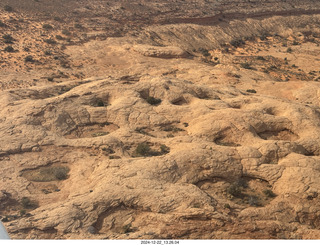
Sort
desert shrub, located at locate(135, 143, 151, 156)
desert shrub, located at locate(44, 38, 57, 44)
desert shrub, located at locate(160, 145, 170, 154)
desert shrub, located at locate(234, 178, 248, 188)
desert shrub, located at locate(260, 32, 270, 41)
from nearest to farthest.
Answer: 1. desert shrub, located at locate(234, 178, 248, 188)
2. desert shrub, located at locate(135, 143, 151, 156)
3. desert shrub, located at locate(160, 145, 170, 154)
4. desert shrub, located at locate(44, 38, 57, 44)
5. desert shrub, located at locate(260, 32, 270, 41)

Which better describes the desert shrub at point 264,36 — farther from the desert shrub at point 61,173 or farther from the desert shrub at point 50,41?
the desert shrub at point 61,173

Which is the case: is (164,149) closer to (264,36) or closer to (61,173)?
(61,173)

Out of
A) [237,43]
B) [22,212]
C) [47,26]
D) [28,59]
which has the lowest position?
[22,212]

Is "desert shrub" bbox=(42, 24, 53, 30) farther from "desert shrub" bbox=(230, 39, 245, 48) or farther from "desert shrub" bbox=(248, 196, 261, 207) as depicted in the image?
"desert shrub" bbox=(248, 196, 261, 207)

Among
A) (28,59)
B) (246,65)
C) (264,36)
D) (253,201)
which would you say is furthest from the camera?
(264,36)

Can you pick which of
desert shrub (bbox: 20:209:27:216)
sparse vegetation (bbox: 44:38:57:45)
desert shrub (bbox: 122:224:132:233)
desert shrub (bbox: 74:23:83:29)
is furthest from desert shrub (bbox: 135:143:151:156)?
desert shrub (bbox: 74:23:83:29)

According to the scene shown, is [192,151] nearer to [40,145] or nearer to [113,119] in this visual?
[113,119]

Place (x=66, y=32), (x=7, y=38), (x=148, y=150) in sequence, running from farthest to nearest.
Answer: (x=66, y=32) < (x=7, y=38) < (x=148, y=150)

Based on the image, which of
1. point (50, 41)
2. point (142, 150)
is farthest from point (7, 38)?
point (142, 150)

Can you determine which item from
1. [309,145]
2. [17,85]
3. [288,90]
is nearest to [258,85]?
[288,90]
